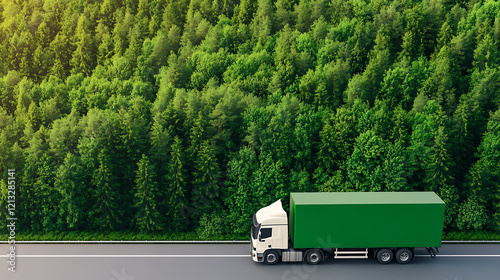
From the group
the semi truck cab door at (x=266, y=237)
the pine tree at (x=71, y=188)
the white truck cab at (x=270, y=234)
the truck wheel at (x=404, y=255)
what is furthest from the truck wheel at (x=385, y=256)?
the pine tree at (x=71, y=188)

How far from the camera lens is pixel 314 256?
36062 millimetres

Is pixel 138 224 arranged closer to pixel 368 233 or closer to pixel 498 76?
pixel 368 233

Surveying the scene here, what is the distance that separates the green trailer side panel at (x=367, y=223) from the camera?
114 feet

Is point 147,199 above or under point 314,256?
above

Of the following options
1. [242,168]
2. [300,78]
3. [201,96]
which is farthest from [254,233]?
[300,78]

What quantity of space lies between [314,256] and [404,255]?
6.33m

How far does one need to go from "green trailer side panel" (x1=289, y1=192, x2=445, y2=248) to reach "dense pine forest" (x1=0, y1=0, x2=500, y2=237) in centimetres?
667

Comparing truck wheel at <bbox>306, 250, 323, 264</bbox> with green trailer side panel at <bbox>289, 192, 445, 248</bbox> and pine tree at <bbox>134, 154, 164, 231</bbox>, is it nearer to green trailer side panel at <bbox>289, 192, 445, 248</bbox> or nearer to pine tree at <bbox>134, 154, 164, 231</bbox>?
green trailer side panel at <bbox>289, 192, 445, 248</bbox>

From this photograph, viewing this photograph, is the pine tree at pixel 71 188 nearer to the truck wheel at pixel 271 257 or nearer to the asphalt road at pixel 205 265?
the asphalt road at pixel 205 265

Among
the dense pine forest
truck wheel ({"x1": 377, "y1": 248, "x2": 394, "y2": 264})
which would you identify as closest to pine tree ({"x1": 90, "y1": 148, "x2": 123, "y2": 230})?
the dense pine forest

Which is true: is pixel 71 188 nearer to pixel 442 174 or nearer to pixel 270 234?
pixel 270 234

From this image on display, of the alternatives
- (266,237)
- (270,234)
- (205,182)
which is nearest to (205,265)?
(266,237)

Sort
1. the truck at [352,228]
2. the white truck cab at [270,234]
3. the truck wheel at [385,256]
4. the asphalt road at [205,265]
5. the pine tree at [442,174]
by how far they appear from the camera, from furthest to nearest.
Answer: the pine tree at [442,174] → the white truck cab at [270,234] → the truck wheel at [385,256] → the asphalt road at [205,265] → the truck at [352,228]

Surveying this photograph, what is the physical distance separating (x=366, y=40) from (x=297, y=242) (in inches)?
1121
